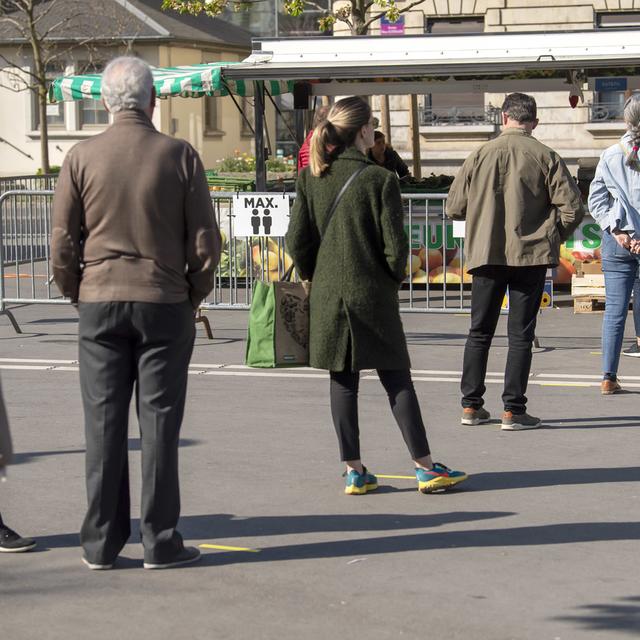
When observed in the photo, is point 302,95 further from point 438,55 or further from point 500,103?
point 500,103

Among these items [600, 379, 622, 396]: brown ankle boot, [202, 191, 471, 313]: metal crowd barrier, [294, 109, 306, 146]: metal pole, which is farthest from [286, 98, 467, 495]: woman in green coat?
[294, 109, 306, 146]: metal pole

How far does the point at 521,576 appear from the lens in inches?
210

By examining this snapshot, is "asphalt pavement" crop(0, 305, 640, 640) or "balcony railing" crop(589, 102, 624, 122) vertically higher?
"balcony railing" crop(589, 102, 624, 122)

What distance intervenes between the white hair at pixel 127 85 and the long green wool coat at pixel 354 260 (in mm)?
1254

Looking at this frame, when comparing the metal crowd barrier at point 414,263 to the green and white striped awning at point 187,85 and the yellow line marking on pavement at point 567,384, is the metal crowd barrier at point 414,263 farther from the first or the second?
the yellow line marking on pavement at point 567,384

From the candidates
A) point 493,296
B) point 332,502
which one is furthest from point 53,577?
point 493,296

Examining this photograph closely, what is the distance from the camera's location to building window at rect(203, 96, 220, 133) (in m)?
45.0

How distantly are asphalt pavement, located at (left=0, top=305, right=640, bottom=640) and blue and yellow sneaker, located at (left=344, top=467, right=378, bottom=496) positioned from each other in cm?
8

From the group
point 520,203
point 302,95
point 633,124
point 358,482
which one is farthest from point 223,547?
point 302,95

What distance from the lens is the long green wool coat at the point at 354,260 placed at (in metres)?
6.26

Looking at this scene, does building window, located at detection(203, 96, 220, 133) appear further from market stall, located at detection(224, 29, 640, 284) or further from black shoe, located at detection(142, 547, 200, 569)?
black shoe, located at detection(142, 547, 200, 569)

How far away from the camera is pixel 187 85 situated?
15555 mm

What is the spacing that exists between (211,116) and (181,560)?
4075 centimetres

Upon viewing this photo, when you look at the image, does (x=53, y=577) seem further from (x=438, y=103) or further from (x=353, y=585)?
(x=438, y=103)
